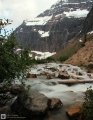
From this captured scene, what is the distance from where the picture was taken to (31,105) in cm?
1126

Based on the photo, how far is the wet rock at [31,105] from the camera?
11.0m

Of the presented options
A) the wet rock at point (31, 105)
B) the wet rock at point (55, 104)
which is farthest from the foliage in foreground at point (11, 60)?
the wet rock at point (55, 104)

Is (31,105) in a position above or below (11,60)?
below

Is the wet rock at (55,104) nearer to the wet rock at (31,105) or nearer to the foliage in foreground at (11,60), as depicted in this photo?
the wet rock at (31,105)

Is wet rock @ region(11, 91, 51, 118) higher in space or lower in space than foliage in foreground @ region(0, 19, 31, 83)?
lower

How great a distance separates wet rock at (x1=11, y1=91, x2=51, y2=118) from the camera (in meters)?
11.0

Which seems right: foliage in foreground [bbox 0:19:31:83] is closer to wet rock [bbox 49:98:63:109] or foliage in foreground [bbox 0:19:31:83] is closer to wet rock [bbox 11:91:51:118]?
wet rock [bbox 11:91:51:118]

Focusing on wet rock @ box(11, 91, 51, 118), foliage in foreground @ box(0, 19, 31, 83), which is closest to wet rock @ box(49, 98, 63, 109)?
wet rock @ box(11, 91, 51, 118)

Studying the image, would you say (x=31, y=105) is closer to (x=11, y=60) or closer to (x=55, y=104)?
(x=55, y=104)

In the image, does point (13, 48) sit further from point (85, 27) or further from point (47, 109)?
point (85, 27)

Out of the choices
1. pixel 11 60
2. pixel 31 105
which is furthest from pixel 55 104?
pixel 11 60

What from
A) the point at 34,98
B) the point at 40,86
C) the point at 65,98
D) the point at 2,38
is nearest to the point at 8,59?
the point at 2,38

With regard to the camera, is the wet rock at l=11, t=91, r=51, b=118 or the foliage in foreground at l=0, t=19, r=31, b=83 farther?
the foliage in foreground at l=0, t=19, r=31, b=83

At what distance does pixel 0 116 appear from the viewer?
10586 mm
